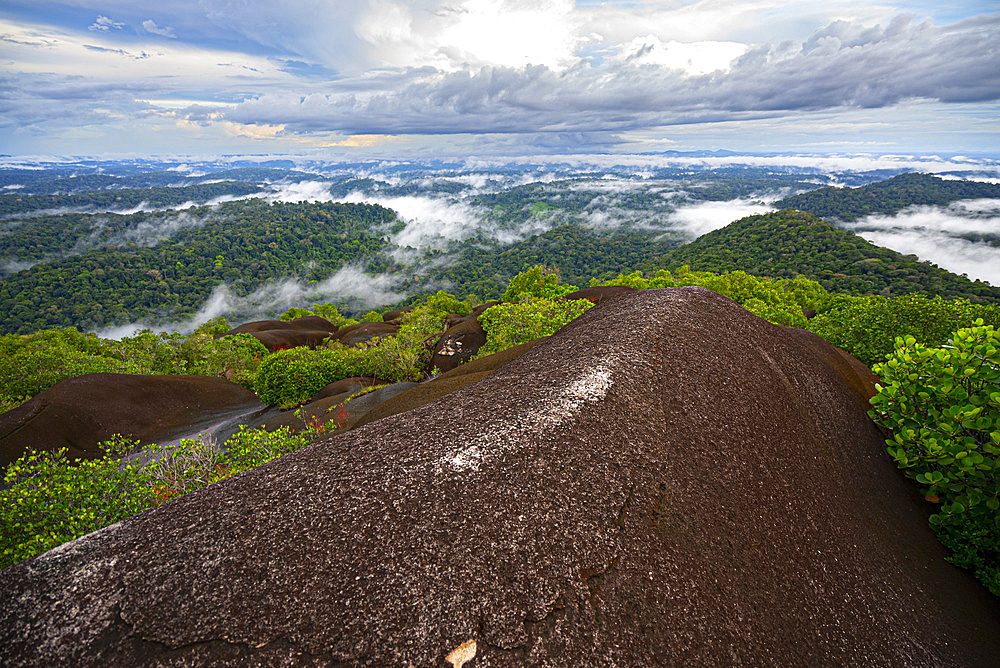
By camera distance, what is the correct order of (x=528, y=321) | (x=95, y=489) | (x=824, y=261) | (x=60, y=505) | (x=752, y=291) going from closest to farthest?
(x=60, y=505), (x=95, y=489), (x=528, y=321), (x=752, y=291), (x=824, y=261)

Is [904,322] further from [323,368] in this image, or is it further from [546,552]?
[323,368]

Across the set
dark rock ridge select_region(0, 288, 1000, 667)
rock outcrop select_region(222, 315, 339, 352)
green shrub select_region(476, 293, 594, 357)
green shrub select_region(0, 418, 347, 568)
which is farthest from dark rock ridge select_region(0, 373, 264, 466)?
dark rock ridge select_region(0, 288, 1000, 667)

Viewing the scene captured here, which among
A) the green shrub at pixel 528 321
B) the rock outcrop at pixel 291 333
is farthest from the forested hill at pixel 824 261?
the green shrub at pixel 528 321

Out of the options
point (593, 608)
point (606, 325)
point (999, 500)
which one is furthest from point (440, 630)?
point (999, 500)

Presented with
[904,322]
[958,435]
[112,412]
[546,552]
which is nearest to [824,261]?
[904,322]

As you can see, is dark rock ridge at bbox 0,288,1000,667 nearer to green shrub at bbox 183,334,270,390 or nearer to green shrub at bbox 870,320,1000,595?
green shrub at bbox 870,320,1000,595

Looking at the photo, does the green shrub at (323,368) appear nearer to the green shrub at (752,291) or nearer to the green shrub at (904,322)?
the green shrub at (904,322)

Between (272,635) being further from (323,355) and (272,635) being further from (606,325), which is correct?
(323,355)
